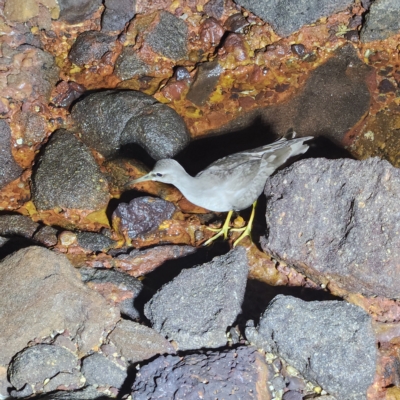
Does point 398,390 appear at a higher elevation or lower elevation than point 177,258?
lower

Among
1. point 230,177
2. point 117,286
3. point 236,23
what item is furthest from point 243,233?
point 236,23

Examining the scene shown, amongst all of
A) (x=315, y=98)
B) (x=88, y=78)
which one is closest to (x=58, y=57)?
(x=88, y=78)

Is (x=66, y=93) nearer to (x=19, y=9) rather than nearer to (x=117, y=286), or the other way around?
(x=19, y=9)

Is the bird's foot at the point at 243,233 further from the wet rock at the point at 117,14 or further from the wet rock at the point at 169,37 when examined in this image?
the wet rock at the point at 117,14

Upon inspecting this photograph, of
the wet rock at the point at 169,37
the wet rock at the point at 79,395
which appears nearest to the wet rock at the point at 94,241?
the wet rock at the point at 79,395

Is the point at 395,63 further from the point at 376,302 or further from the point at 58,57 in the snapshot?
the point at 58,57

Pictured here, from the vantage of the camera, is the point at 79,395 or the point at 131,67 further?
the point at 131,67
